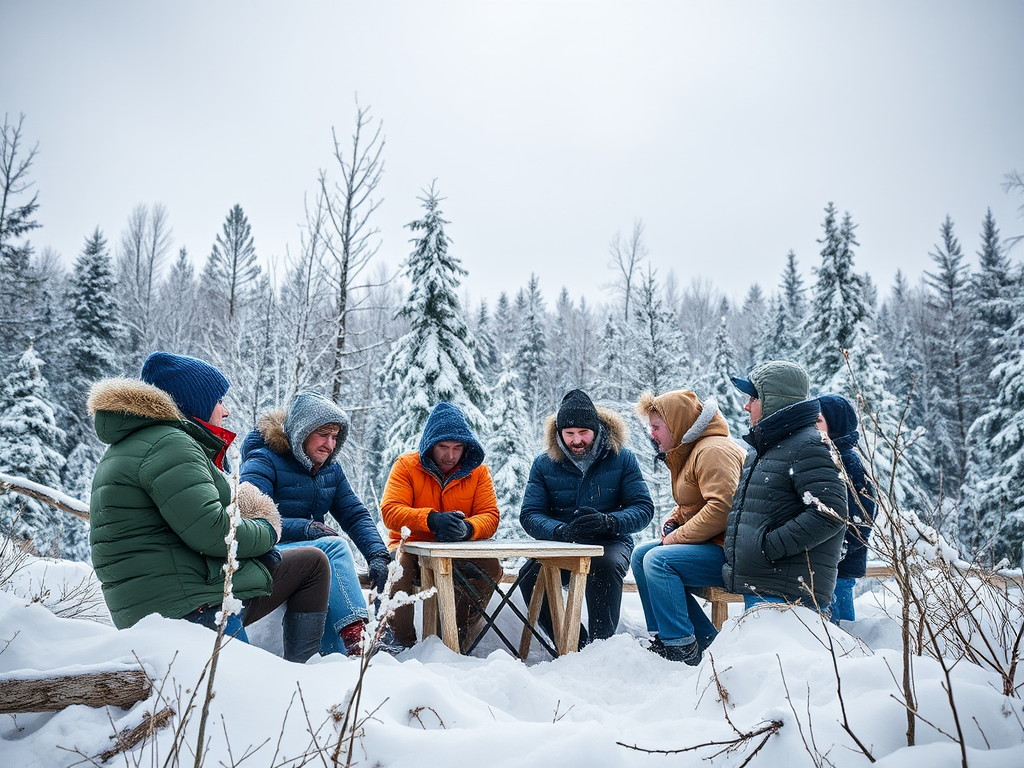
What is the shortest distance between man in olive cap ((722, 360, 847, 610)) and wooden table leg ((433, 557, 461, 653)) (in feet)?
4.89

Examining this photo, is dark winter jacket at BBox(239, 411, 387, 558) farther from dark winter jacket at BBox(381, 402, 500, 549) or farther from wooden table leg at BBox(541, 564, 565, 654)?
wooden table leg at BBox(541, 564, 565, 654)

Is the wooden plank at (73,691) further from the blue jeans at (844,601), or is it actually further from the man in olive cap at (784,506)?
the blue jeans at (844,601)

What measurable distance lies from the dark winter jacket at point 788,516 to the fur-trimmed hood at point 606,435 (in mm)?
1064

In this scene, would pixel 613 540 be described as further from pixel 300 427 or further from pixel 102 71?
pixel 102 71

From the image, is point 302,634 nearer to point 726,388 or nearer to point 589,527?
point 589,527

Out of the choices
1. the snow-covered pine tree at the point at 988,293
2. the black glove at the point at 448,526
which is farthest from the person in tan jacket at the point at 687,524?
the snow-covered pine tree at the point at 988,293

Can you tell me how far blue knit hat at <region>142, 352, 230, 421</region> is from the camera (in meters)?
2.55

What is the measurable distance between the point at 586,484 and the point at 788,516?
4.63 ft

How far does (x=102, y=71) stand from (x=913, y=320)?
78171 millimetres

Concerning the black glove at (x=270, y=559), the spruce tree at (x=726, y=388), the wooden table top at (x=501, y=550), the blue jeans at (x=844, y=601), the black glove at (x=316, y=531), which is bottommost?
the blue jeans at (x=844, y=601)

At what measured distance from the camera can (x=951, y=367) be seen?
74.8 feet

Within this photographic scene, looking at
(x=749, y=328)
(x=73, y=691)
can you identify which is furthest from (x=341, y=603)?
(x=749, y=328)

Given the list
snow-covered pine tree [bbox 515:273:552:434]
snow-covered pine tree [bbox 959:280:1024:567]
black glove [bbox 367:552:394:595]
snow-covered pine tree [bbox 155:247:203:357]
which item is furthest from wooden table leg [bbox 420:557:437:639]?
snow-covered pine tree [bbox 515:273:552:434]

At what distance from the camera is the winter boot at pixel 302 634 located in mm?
2893
